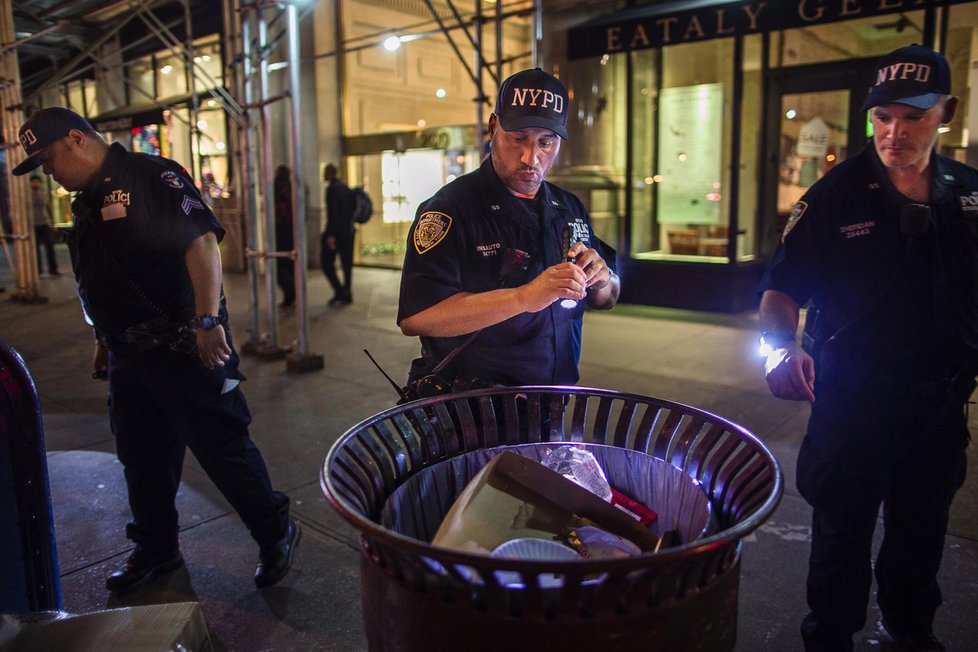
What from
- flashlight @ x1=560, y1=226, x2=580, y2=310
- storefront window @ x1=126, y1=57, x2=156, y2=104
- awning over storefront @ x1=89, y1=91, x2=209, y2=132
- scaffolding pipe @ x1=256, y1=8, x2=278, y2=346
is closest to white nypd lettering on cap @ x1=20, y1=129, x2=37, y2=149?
flashlight @ x1=560, y1=226, x2=580, y2=310

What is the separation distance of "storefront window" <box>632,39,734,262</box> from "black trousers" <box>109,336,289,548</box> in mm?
6978

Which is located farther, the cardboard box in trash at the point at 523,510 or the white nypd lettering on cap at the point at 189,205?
the white nypd lettering on cap at the point at 189,205

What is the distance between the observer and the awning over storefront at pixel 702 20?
7270mm

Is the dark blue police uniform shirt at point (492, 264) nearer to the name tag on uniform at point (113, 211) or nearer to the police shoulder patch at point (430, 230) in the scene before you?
the police shoulder patch at point (430, 230)

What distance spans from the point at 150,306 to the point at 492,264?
4.87ft

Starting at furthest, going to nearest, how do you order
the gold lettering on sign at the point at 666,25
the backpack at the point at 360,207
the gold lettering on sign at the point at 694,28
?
the backpack at the point at 360,207 → the gold lettering on sign at the point at 666,25 → the gold lettering on sign at the point at 694,28

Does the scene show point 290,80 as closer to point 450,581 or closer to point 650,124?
point 650,124

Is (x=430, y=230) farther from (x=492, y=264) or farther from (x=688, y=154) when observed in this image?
(x=688, y=154)

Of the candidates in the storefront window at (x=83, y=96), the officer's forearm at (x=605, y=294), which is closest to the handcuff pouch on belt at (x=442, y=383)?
the officer's forearm at (x=605, y=294)

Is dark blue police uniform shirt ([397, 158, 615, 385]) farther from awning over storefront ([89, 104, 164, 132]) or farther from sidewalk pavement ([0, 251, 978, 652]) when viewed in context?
awning over storefront ([89, 104, 164, 132])

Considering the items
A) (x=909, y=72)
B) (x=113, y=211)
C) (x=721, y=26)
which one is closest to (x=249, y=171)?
(x=113, y=211)

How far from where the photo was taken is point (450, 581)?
117 centimetres

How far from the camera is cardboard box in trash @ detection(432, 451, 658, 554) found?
139cm

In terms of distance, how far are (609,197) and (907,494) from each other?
7572 mm
